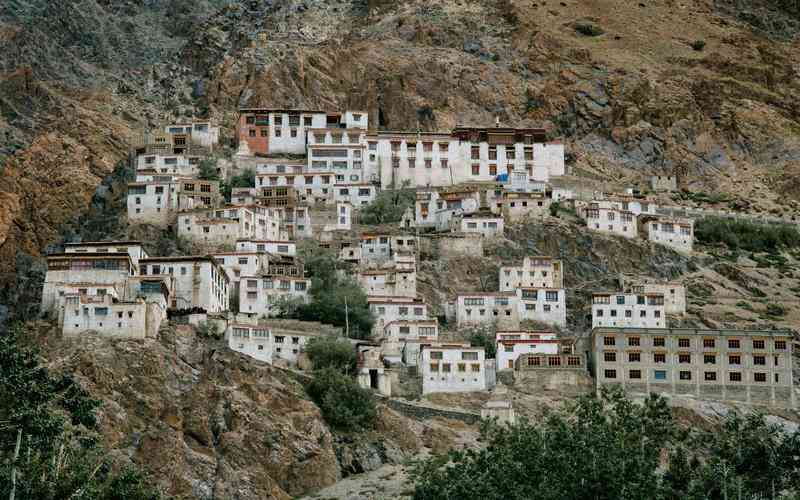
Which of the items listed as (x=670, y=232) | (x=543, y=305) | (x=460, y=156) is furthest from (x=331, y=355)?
(x=460, y=156)

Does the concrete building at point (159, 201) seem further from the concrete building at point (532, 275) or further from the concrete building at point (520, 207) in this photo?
the concrete building at point (532, 275)

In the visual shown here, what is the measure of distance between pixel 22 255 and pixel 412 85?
129ft

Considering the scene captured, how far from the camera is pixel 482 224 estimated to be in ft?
374

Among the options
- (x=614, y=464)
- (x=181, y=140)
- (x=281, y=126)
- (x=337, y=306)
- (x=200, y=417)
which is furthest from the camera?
(x=281, y=126)

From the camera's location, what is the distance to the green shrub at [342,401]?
91.3 meters

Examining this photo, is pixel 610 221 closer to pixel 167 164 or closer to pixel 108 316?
pixel 167 164

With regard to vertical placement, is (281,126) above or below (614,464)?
above

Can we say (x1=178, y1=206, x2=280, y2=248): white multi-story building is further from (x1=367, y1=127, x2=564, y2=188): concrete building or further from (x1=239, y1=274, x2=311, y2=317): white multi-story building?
(x1=367, y1=127, x2=564, y2=188): concrete building

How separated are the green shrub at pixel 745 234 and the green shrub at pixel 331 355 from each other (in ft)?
119

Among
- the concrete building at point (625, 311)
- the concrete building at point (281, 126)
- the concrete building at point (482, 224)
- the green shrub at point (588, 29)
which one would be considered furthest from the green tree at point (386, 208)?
the green shrub at point (588, 29)

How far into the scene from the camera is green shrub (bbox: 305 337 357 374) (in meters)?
97.1

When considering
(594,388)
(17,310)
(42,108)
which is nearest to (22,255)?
(17,310)

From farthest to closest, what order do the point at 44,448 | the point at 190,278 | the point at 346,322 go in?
A: the point at 346,322
the point at 190,278
the point at 44,448

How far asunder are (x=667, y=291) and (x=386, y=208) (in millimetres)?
20519
